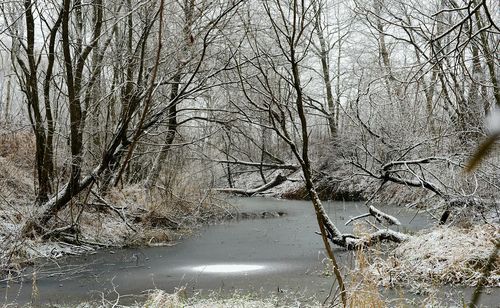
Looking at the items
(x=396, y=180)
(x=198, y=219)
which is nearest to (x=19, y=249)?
(x=198, y=219)

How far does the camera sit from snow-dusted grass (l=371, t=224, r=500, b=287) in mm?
5902

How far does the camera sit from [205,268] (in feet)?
24.3

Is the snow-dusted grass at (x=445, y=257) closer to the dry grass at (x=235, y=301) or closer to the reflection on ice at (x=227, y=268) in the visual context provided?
the dry grass at (x=235, y=301)

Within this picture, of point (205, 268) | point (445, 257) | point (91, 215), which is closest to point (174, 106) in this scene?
point (91, 215)

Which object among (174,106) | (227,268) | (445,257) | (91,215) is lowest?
(227,268)

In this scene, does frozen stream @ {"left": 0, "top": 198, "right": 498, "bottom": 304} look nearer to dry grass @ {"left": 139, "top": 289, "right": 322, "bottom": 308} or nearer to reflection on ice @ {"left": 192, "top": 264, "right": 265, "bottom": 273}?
reflection on ice @ {"left": 192, "top": 264, "right": 265, "bottom": 273}

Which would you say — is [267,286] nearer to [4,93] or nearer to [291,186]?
[291,186]

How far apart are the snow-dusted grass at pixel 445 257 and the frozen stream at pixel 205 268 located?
723 mm

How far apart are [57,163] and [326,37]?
47.3 feet

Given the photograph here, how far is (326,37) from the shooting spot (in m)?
21.2

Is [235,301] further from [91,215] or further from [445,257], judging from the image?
[91,215]

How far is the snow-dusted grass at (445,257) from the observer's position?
590cm

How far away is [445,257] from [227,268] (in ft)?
9.78

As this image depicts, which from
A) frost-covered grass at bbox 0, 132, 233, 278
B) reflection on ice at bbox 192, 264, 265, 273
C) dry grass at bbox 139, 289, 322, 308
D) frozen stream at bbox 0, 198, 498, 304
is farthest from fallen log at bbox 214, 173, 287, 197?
dry grass at bbox 139, 289, 322, 308
